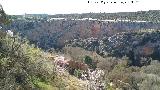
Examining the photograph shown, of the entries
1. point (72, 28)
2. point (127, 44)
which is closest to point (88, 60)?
point (127, 44)

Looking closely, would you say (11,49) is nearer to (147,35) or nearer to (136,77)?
(136,77)

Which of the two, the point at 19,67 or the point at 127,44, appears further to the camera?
the point at 127,44

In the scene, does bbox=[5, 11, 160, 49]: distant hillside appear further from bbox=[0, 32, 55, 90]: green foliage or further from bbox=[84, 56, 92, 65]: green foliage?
bbox=[0, 32, 55, 90]: green foliage

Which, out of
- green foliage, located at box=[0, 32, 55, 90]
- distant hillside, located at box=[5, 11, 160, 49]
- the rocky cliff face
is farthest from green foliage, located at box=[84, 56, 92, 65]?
green foliage, located at box=[0, 32, 55, 90]

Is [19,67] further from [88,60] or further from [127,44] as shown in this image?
[127,44]

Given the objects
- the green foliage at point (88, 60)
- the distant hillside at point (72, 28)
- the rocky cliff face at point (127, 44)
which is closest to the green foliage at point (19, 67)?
the green foliage at point (88, 60)

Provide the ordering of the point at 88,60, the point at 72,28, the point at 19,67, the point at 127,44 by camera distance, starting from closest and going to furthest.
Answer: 1. the point at 19,67
2. the point at 88,60
3. the point at 127,44
4. the point at 72,28

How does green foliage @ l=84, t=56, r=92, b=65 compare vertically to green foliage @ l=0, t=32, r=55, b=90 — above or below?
below

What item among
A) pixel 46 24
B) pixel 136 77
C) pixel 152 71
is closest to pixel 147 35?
pixel 46 24
